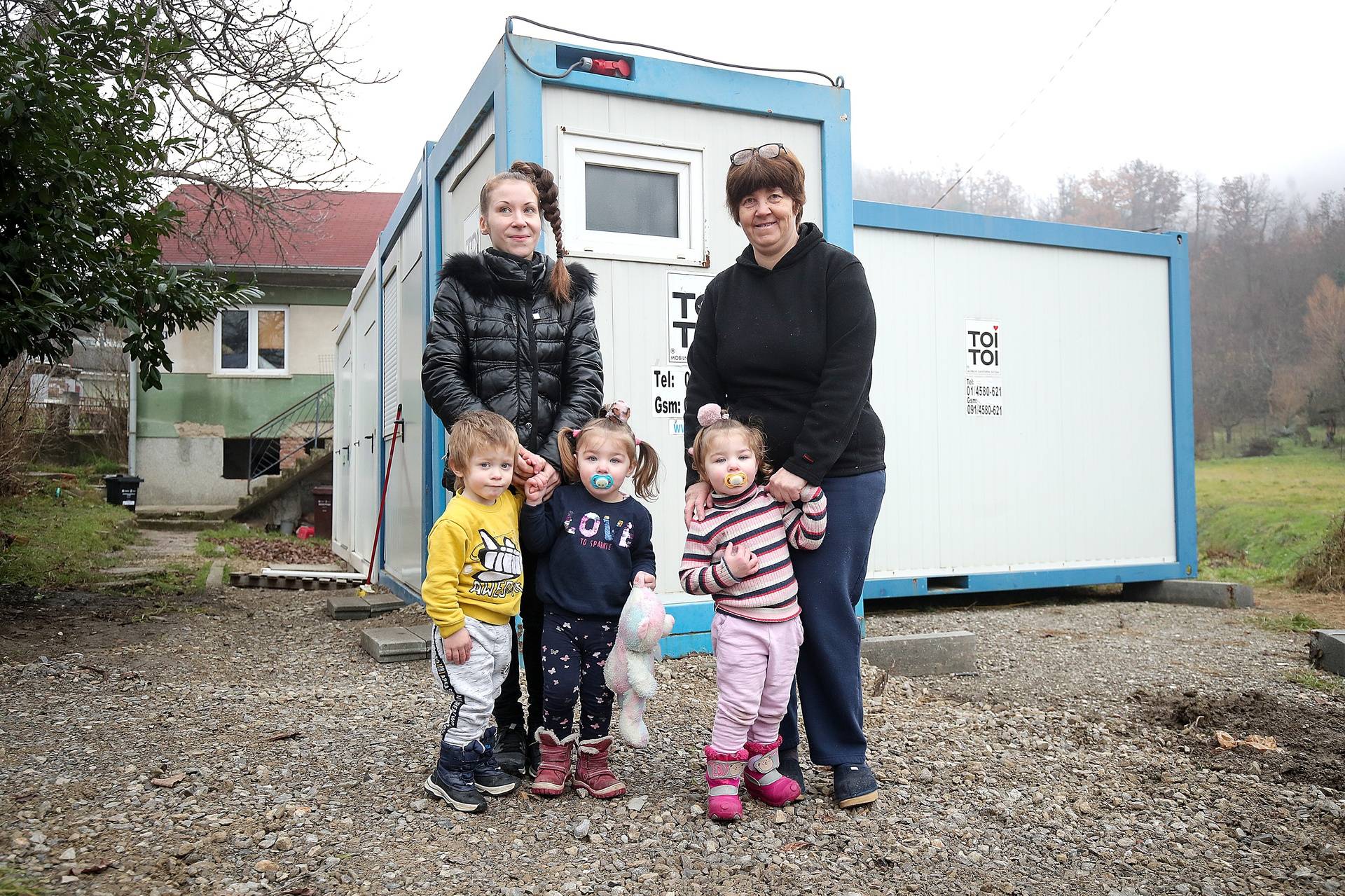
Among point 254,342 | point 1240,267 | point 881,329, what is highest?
point 1240,267

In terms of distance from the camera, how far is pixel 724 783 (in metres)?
2.76

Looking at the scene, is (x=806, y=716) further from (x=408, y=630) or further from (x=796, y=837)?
(x=408, y=630)

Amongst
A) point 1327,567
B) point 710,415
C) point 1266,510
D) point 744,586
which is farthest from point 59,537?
point 1266,510

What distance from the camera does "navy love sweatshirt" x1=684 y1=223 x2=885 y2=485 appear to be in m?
2.76

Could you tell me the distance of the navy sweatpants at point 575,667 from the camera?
2.85m

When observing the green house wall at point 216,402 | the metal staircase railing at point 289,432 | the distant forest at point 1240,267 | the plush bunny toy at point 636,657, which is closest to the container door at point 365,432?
the plush bunny toy at point 636,657

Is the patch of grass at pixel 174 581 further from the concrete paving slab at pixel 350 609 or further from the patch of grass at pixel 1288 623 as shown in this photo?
the patch of grass at pixel 1288 623

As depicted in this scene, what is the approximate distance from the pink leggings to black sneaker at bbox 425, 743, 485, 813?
0.70 meters

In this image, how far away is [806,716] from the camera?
294 centimetres

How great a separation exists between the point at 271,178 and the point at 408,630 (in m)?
6.98

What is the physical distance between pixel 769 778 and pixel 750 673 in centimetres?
36

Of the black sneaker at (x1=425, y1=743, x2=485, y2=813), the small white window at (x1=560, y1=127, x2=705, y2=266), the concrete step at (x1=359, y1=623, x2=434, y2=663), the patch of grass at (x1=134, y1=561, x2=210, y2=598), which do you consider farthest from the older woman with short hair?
the patch of grass at (x1=134, y1=561, x2=210, y2=598)

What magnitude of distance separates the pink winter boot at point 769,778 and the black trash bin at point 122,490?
16.0 m

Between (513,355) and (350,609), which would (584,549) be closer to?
(513,355)
